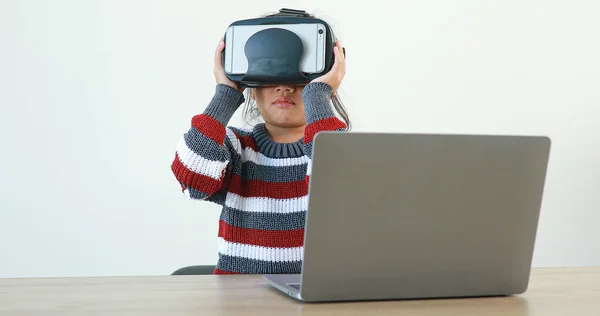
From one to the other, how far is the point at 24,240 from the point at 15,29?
631mm

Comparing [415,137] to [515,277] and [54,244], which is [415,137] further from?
[54,244]

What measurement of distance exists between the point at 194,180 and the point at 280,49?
0.27m

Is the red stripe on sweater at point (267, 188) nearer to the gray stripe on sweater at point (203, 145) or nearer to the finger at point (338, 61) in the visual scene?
the gray stripe on sweater at point (203, 145)

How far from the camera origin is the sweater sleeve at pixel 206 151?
1.34 metres

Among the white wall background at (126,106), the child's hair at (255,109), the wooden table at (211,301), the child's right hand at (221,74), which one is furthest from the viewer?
the white wall background at (126,106)

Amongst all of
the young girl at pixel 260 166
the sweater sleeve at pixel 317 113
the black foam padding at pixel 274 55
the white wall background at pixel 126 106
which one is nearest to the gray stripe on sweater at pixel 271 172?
the young girl at pixel 260 166

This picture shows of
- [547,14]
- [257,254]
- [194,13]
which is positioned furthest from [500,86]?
[257,254]

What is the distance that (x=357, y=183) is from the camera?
2.61 feet

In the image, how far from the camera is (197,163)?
52.6 inches

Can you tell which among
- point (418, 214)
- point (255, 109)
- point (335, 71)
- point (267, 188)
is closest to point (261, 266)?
point (267, 188)

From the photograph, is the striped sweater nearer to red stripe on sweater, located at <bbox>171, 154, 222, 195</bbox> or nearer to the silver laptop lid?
red stripe on sweater, located at <bbox>171, 154, 222, 195</bbox>

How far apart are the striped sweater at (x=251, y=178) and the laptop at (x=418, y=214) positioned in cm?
49

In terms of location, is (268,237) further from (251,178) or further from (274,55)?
(274,55)

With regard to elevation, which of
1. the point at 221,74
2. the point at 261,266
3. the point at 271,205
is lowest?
the point at 261,266
